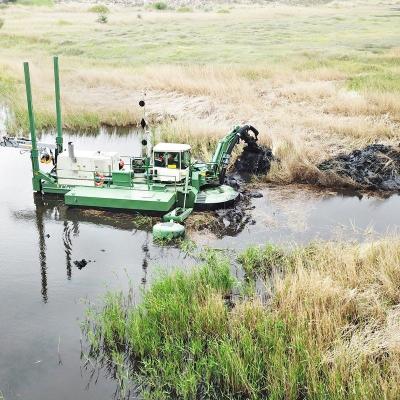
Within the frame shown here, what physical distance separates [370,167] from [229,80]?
15.0 m

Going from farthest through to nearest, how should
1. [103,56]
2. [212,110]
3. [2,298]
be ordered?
[103,56], [212,110], [2,298]

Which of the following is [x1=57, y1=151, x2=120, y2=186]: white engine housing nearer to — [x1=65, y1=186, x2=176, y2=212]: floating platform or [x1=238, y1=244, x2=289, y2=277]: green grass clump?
[x1=65, y1=186, x2=176, y2=212]: floating platform

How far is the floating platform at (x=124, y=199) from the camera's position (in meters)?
16.2

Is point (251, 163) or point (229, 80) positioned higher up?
point (229, 80)

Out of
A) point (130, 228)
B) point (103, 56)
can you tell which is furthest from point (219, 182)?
point (103, 56)

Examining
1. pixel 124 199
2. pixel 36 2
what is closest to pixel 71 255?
Answer: pixel 124 199

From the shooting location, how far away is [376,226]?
55.2 feet

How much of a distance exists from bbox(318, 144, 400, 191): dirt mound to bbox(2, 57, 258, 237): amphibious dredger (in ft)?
15.8

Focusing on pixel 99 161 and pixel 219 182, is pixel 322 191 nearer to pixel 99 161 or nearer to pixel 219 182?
pixel 219 182

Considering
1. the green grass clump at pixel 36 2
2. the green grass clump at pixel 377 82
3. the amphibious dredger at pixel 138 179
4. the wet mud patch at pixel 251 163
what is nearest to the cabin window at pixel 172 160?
the amphibious dredger at pixel 138 179

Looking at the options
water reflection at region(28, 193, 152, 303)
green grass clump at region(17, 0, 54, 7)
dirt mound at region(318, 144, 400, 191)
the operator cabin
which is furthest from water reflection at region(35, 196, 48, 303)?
green grass clump at region(17, 0, 54, 7)

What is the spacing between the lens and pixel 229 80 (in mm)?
33375

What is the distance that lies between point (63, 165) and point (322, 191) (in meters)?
9.28

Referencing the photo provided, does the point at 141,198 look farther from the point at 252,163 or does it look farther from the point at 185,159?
the point at 252,163
